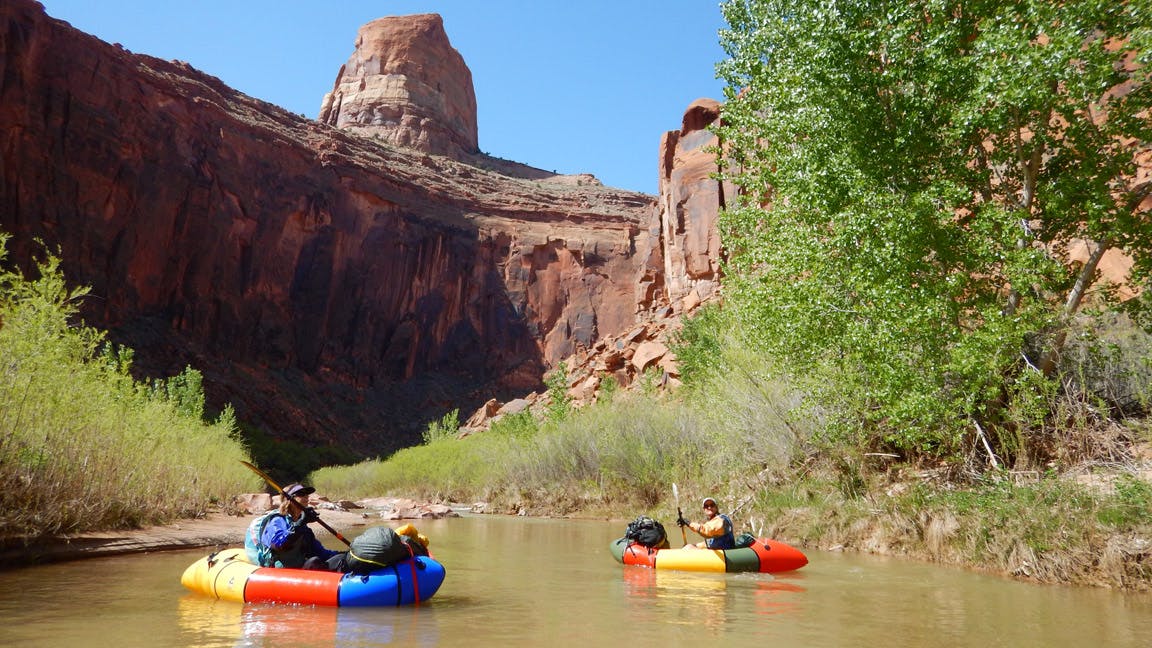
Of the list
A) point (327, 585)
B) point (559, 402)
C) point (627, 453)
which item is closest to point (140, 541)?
point (327, 585)

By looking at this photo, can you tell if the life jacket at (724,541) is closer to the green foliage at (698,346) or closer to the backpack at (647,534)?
the backpack at (647,534)

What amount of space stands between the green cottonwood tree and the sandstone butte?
2259cm

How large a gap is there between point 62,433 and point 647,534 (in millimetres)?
8622

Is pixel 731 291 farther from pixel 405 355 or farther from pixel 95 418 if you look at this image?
pixel 405 355

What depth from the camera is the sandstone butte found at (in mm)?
49219

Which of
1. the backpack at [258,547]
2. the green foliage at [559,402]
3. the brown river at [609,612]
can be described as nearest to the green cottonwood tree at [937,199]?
the brown river at [609,612]

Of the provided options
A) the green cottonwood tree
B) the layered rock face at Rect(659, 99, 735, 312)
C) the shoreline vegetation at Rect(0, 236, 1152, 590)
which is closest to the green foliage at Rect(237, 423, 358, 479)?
the shoreline vegetation at Rect(0, 236, 1152, 590)

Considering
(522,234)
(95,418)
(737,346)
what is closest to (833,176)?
(737,346)

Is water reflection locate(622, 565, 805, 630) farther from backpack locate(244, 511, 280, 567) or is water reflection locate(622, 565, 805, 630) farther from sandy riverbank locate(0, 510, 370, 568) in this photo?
sandy riverbank locate(0, 510, 370, 568)

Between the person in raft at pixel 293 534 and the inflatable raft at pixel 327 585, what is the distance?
295 millimetres

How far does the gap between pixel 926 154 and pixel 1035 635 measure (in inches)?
340

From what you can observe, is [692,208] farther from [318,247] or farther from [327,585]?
[327,585]

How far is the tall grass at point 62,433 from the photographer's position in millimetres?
9648

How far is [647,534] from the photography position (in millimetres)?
12172
